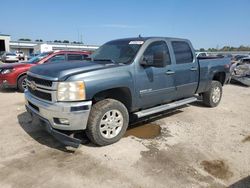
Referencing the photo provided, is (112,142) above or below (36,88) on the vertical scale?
below

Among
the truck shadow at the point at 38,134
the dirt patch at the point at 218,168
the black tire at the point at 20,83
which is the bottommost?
the dirt patch at the point at 218,168

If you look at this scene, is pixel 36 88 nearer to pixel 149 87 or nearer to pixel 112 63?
pixel 112 63

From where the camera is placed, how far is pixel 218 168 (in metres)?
3.74

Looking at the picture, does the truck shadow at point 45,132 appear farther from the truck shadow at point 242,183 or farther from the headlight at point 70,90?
the truck shadow at point 242,183

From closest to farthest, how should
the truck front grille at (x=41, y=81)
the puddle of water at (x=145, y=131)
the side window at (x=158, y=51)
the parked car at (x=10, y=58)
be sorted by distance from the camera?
the truck front grille at (x=41, y=81)
the side window at (x=158, y=51)
the puddle of water at (x=145, y=131)
the parked car at (x=10, y=58)

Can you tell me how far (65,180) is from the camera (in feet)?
10.9

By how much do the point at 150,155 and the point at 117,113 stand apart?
0.96 m

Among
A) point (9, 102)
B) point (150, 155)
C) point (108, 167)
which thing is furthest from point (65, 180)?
point (9, 102)

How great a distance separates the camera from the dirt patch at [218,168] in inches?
140

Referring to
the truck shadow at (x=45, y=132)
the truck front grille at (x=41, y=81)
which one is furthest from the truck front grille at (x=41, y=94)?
the truck shadow at (x=45, y=132)

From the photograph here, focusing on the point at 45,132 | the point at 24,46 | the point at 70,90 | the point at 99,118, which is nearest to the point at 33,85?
the point at 70,90

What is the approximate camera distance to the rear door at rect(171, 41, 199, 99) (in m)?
5.62

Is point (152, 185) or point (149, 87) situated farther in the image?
point (149, 87)

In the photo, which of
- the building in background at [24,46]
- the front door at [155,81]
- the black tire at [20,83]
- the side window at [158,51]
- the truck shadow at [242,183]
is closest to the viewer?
the truck shadow at [242,183]
